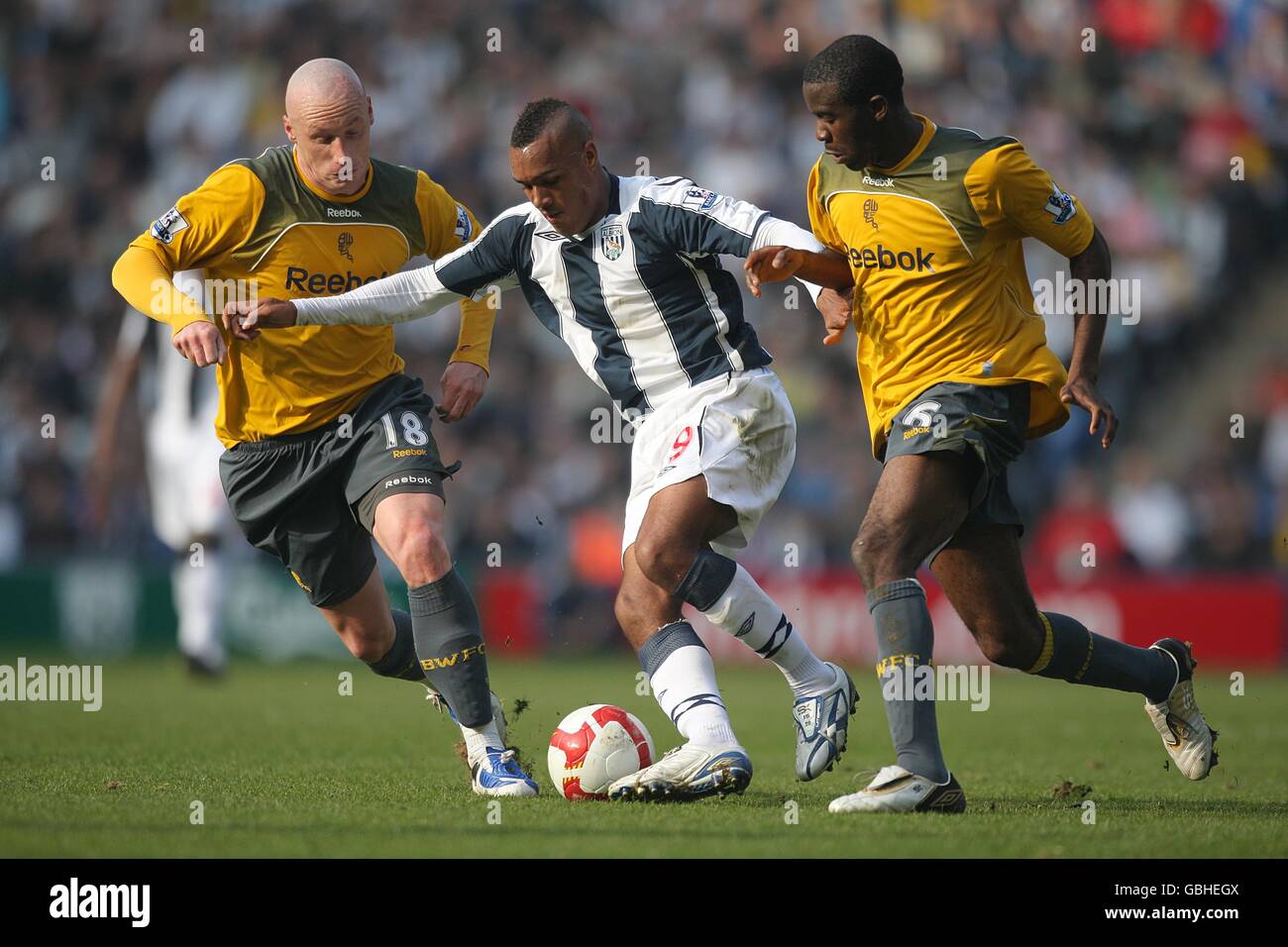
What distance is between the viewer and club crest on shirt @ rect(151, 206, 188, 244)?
258 inches

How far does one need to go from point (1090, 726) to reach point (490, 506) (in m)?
8.16

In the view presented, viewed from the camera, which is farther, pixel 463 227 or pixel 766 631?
pixel 463 227

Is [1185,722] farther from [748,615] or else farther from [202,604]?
[202,604]

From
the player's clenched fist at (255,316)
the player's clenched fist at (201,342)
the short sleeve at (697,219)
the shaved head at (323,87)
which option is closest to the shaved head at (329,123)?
the shaved head at (323,87)

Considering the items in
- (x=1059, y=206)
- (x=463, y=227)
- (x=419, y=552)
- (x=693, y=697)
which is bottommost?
(x=693, y=697)

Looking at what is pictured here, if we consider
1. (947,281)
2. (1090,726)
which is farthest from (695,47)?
(947,281)

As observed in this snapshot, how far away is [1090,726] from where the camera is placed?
10055 millimetres

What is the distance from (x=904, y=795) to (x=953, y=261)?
1.98 metres

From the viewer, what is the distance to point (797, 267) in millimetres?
5715

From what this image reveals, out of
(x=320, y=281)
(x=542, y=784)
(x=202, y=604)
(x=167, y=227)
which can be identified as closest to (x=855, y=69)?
(x=320, y=281)

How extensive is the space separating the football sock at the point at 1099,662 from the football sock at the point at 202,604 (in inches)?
292
